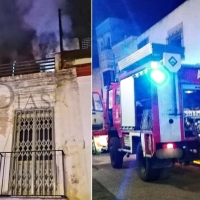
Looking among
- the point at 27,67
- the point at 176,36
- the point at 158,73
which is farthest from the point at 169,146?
the point at 27,67

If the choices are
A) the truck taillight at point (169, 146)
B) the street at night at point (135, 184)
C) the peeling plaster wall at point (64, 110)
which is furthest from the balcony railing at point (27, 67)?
the truck taillight at point (169, 146)

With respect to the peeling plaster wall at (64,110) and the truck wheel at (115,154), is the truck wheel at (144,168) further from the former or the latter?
the peeling plaster wall at (64,110)

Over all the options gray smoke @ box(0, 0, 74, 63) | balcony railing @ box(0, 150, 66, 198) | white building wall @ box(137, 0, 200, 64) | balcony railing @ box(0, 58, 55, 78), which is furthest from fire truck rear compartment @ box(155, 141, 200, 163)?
gray smoke @ box(0, 0, 74, 63)

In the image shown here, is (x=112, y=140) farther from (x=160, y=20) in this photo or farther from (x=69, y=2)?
(x=69, y=2)

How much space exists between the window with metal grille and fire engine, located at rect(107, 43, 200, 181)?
476 mm

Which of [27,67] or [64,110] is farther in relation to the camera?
[27,67]

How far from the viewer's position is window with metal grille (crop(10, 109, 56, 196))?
231cm

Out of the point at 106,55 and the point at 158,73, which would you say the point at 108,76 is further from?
the point at 158,73

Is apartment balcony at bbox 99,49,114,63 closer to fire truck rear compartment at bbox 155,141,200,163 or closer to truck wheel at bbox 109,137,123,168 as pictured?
truck wheel at bbox 109,137,123,168

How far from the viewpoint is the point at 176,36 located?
7.20 feet

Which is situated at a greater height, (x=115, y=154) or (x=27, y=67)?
(x=27, y=67)

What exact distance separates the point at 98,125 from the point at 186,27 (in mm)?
901

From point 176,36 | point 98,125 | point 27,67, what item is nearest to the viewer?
point 176,36

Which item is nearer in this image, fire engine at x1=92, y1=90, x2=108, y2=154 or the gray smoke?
fire engine at x1=92, y1=90, x2=108, y2=154
